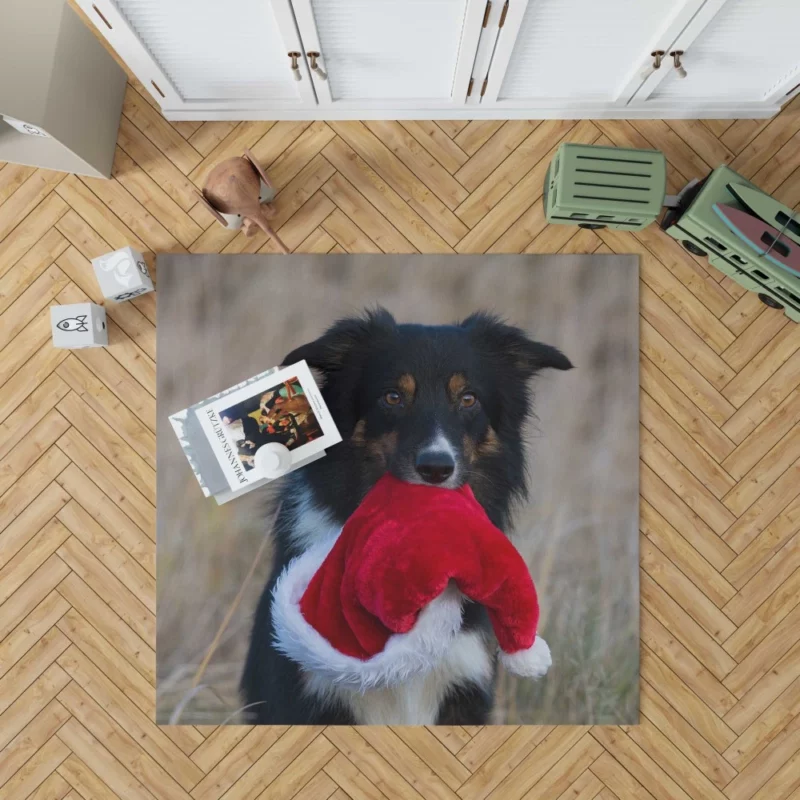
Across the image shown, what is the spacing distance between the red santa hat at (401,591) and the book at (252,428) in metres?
0.26

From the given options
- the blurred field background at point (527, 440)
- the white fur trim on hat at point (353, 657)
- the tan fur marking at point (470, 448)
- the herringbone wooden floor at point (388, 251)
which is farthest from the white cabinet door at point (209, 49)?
the white fur trim on hat at point (353, 657)

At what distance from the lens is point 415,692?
1.98 m

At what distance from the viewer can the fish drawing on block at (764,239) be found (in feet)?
5.81

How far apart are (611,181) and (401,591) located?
1.36 m

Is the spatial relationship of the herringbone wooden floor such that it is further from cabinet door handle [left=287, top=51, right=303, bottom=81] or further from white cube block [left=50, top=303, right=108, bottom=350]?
cabinet door handle [left=287, top=51, right=303, bottom=81]

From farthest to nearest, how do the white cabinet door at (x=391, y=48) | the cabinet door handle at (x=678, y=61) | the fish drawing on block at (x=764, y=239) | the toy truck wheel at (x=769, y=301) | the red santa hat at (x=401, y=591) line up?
the toy truck wheel at (x=769, y=301) < the red santa hat at (x=401, y=591) < the fish drawing on block at (x=764, y=239) < the cabinet door handle at (x=678, y=61) < the white cabinet door at (x=391, y=48)

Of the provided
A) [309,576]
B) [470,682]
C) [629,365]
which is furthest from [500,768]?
[629,365]

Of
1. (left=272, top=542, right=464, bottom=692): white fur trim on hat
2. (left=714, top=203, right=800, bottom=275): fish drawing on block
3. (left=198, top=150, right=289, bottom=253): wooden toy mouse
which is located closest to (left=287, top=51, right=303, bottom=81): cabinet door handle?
(left=198, top=150, right=289, bottom=253): wooden toy mouse

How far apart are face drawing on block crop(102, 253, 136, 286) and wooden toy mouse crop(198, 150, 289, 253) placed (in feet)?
1.07

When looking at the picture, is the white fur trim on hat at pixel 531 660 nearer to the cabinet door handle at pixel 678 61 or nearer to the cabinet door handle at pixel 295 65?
the cabinet door handle at pixel 678 61

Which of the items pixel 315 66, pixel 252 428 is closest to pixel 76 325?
pixel 252 428

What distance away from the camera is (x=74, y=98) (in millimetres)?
1815

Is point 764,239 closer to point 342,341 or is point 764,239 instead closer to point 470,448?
point 470,448

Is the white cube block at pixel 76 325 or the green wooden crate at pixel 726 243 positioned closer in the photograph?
the green wooden crate at pixel 726 243
